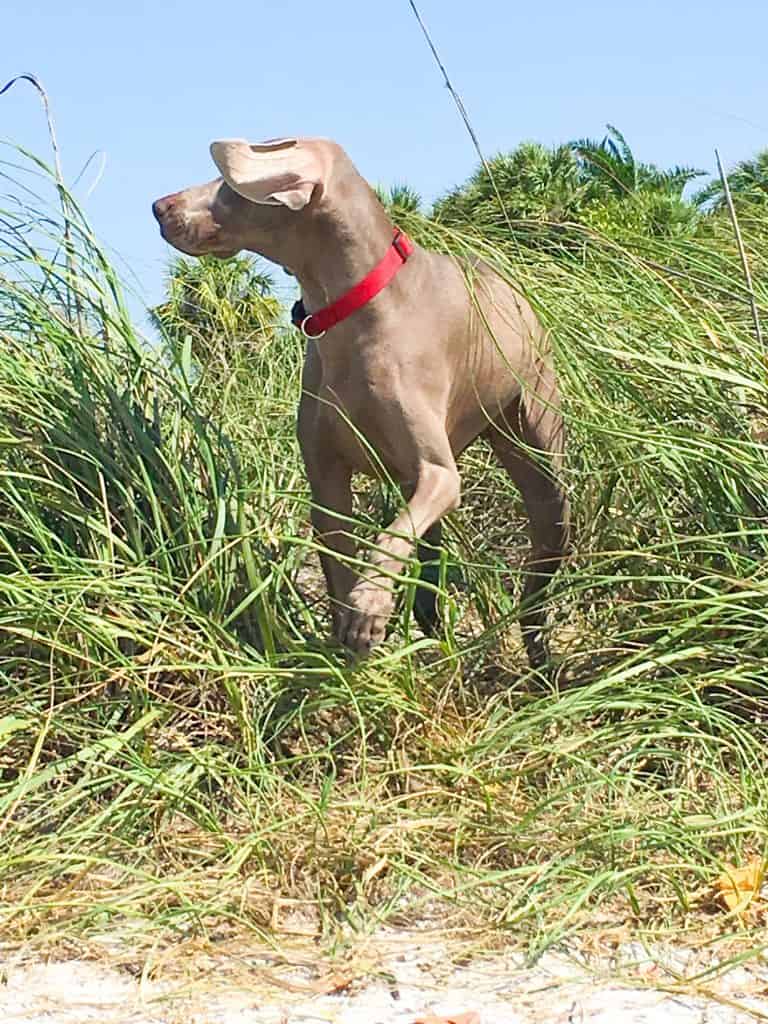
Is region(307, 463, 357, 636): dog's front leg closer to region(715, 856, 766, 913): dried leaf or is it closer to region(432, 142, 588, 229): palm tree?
region(715, 856, 766, 913): dried leaf

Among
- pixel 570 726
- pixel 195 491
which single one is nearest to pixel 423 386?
pixel 195 491

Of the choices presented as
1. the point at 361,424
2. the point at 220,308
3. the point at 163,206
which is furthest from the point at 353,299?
the point at 220,308

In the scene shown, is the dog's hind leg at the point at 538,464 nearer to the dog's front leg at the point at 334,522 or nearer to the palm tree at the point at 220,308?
the dog's front leg at the point at 334,522

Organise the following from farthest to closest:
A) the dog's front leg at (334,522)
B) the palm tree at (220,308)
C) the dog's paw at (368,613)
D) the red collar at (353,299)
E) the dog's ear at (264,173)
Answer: the palm tree at (220,308) < the dog's front leg at (334,522) < the red collar at (353,299) < the dog's ear at (264,173) < the dog's paw at (368,613)

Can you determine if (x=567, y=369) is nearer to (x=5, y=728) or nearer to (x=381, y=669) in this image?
(x=381, y=669)

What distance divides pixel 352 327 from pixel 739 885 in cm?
150

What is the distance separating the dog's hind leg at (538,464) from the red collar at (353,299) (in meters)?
0.55

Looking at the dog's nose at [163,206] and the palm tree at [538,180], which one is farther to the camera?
the palm tree at [538,180]

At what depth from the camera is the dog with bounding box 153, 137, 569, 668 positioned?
3266 mm

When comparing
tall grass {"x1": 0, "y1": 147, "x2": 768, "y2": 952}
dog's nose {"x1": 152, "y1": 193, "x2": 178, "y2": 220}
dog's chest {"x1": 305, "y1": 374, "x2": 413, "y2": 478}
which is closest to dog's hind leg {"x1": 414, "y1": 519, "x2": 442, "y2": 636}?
tall grass {"x1": 0, "y1": 147, "x2": 768, "y2": 952}

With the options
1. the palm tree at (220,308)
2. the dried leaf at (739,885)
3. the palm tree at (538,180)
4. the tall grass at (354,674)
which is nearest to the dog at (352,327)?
the tall grass at (354,674)

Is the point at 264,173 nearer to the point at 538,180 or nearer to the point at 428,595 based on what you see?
the point at 428,595

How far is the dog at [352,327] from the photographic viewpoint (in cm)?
327

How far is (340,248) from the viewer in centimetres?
338
